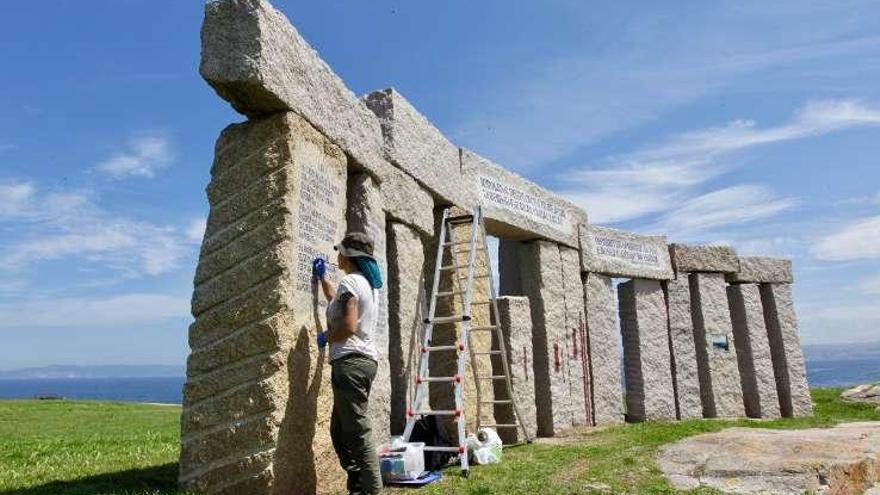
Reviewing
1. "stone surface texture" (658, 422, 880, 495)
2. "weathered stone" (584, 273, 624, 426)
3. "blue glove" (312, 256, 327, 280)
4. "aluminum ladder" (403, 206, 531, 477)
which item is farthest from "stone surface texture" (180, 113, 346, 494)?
"weathered stone" (584, 273, 624, 426)

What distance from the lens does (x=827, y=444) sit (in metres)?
6.25

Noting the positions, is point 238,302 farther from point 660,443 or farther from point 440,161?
point 660,443

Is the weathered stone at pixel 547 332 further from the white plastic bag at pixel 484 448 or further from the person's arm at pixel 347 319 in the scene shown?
the person's arm at pixel 347 319

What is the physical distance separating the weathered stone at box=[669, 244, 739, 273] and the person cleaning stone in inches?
337

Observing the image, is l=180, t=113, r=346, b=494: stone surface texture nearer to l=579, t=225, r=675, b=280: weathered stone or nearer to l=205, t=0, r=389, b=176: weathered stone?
l=205, t=0, r=389, b=176: weathered stone

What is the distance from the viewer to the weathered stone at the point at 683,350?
1134 centimetres

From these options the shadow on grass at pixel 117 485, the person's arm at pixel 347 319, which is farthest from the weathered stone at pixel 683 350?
the shadow on grass at pixel 117 485

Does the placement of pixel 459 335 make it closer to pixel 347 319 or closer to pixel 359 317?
pixel 359 317

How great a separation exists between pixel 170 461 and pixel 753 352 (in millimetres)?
10011

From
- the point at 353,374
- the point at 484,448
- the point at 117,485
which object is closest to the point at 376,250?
the point at 353,374

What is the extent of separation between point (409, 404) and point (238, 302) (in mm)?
2680

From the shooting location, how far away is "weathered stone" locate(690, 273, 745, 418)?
38.4 ft

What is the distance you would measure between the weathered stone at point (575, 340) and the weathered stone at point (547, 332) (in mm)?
122

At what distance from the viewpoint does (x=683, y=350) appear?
1152 cm
